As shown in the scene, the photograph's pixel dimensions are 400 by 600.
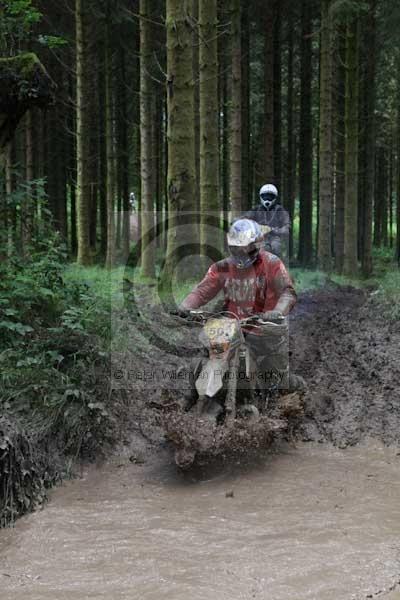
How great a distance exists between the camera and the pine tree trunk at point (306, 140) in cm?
2123

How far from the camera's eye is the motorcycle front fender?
581cm

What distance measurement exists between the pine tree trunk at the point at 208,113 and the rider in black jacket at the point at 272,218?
1.48 metres

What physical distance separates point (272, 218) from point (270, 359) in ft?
17.2

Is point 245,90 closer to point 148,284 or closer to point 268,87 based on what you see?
point 268,87

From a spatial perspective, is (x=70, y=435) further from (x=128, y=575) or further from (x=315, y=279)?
(x=315, y=279)

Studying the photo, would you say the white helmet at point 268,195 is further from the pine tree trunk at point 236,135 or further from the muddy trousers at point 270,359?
the muddy trousers at point 270,359

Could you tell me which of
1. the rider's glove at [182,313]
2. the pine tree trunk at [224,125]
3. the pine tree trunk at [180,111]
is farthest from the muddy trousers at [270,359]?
the pine tree trunk at [224,125]

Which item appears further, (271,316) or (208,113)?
(208,113)

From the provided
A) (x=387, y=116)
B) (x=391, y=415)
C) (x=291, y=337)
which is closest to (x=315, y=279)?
(x=291, y=337)

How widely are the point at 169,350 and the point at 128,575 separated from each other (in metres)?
4.92

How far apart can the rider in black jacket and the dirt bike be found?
5.25 m

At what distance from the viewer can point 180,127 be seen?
10383 millimetres

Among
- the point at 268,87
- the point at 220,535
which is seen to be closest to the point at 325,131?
the point at 268,87

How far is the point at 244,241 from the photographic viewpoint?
20.8 feet
